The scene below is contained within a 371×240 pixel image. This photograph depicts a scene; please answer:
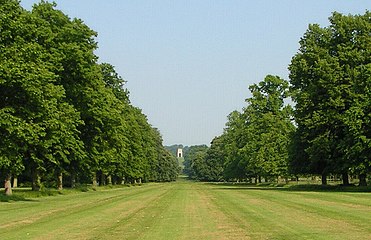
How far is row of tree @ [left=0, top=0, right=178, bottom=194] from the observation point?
34.4 m

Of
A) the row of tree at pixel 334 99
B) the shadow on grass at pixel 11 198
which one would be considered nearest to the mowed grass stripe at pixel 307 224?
the shadow on grass at pixel 11 198

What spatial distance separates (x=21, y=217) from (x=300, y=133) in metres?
39.1

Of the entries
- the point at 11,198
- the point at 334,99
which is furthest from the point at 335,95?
the point at 11,198

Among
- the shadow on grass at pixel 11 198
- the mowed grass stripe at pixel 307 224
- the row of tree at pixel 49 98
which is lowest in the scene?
the mowed grass stripe at pixel 307 224

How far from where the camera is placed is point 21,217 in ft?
75.9

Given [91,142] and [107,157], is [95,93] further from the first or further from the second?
[107,157]

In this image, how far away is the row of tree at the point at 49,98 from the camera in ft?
113

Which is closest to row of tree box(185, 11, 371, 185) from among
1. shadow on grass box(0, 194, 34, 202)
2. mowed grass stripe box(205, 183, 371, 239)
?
mowed grass stripe box(205, 183, 371, 239)

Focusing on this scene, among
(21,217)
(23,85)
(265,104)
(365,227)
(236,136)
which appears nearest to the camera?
(365,227)

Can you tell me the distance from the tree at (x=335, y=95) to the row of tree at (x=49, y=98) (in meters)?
19.0

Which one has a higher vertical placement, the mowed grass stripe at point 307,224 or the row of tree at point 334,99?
the row of tree at point 334,99

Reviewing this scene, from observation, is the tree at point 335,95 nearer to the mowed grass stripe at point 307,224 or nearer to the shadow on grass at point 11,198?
the mowed grass stripe at point 307,224

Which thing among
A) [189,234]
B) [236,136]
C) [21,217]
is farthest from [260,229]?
[236,136]

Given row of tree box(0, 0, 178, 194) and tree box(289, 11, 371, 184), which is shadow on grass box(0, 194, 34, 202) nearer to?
row of tree box(0, 0, 178, 194)
